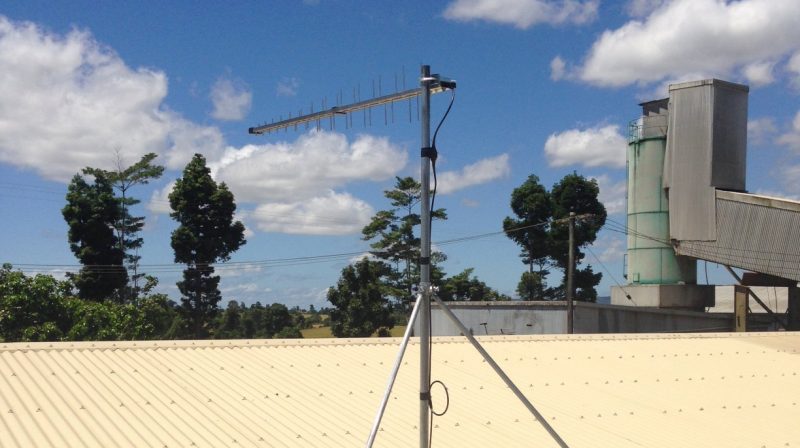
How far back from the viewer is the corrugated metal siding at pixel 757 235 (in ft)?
112

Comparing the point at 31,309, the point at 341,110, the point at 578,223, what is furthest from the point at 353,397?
the point at 578,223

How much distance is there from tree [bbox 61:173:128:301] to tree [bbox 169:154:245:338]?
10.8 ft

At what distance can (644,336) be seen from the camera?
75.3ft

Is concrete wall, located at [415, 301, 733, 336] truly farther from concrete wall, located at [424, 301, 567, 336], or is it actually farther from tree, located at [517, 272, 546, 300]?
tree, located at [517, 272, 546, 300]

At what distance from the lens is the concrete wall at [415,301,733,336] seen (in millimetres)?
39094

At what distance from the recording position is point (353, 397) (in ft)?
42.0

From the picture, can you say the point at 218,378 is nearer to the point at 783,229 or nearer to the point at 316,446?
the point at 316,446

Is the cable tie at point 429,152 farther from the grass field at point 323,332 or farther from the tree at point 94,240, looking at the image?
the grass field at point 323,332

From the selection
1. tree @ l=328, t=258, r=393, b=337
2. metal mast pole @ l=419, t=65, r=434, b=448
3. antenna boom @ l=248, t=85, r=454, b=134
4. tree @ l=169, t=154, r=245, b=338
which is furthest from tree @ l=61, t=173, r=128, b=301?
metal mast pole @ l=419, t=65, r=434, b=448

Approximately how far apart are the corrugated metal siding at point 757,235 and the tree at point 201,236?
25.5 meters

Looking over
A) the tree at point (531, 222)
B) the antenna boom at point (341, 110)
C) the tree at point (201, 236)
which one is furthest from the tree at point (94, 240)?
the antenna boom at point (341, 110)

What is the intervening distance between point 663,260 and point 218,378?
32.3m

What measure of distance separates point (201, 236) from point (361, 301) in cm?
1154

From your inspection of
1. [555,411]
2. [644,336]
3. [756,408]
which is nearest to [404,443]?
[555,411]
